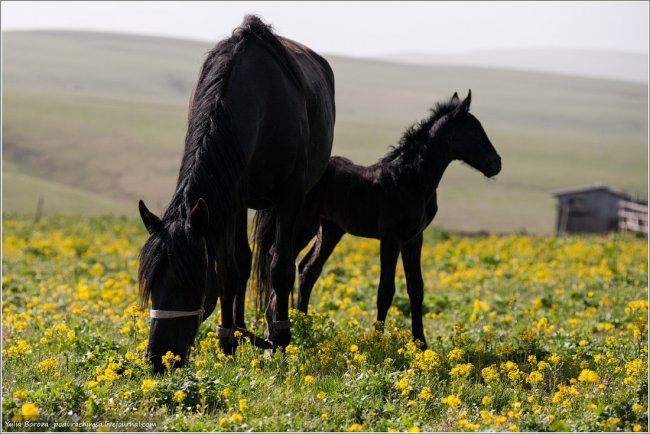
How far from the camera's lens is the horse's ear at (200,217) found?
6055 millimetres

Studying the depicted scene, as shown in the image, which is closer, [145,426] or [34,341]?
[145,426]

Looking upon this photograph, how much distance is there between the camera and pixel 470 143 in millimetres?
9047

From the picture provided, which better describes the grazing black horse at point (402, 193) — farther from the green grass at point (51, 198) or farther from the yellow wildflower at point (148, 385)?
the green grass at point (51, 198)

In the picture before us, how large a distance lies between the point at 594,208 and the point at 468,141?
2552 centimetres

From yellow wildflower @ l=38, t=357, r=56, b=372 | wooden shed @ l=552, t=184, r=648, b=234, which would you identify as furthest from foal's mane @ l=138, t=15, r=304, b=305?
wooden shed @ l=552, t=184, r=648, b=234

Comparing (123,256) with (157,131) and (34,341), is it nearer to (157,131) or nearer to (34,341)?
(34,341)

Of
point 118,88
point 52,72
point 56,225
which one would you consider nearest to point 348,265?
point 56,225

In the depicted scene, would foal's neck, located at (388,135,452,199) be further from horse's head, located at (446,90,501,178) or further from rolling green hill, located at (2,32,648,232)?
rolling green hill, located at (2,32,648,232)

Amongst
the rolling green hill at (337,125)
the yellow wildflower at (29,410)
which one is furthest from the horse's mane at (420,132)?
the rolling green hill at (337,125)

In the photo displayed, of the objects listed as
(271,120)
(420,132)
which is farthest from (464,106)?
(271,120)

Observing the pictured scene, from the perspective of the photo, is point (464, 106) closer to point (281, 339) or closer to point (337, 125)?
point (281, 339)

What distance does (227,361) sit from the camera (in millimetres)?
7184

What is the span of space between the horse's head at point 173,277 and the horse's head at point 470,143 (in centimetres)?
382

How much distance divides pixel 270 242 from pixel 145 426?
405 centimetres
